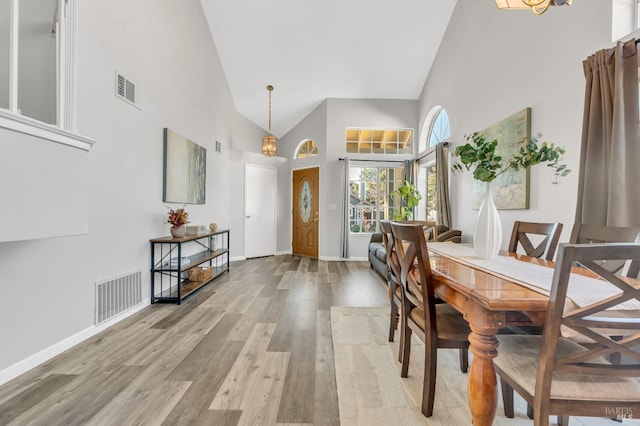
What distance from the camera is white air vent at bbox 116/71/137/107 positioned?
8.91 ft

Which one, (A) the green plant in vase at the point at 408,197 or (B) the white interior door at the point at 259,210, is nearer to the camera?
(A) the green plant in vase at the point at 408,197

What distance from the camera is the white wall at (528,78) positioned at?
2.32 metres

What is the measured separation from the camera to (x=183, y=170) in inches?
155

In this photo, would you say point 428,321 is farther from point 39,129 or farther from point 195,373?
point 39,129

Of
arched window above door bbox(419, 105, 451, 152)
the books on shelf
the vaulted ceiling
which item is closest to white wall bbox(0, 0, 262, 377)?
the books on shelf

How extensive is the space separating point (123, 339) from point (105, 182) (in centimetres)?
134

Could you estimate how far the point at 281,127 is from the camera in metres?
7.08

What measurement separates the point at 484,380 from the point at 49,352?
8.85ft

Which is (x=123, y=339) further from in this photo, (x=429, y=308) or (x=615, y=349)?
(x=615, y=349)

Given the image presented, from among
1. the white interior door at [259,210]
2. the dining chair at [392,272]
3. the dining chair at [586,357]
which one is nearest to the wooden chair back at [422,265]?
the dining chair at [392,272]

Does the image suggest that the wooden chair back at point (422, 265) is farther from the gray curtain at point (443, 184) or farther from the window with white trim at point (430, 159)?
the window with white trim at point (430, 159)

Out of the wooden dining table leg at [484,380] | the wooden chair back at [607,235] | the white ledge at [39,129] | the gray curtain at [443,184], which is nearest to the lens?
the wooden dining table leg at [484,380]

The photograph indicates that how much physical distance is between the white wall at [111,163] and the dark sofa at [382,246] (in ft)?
9.05

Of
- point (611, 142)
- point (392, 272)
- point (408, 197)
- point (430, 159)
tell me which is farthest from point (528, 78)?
point (408, 197)
